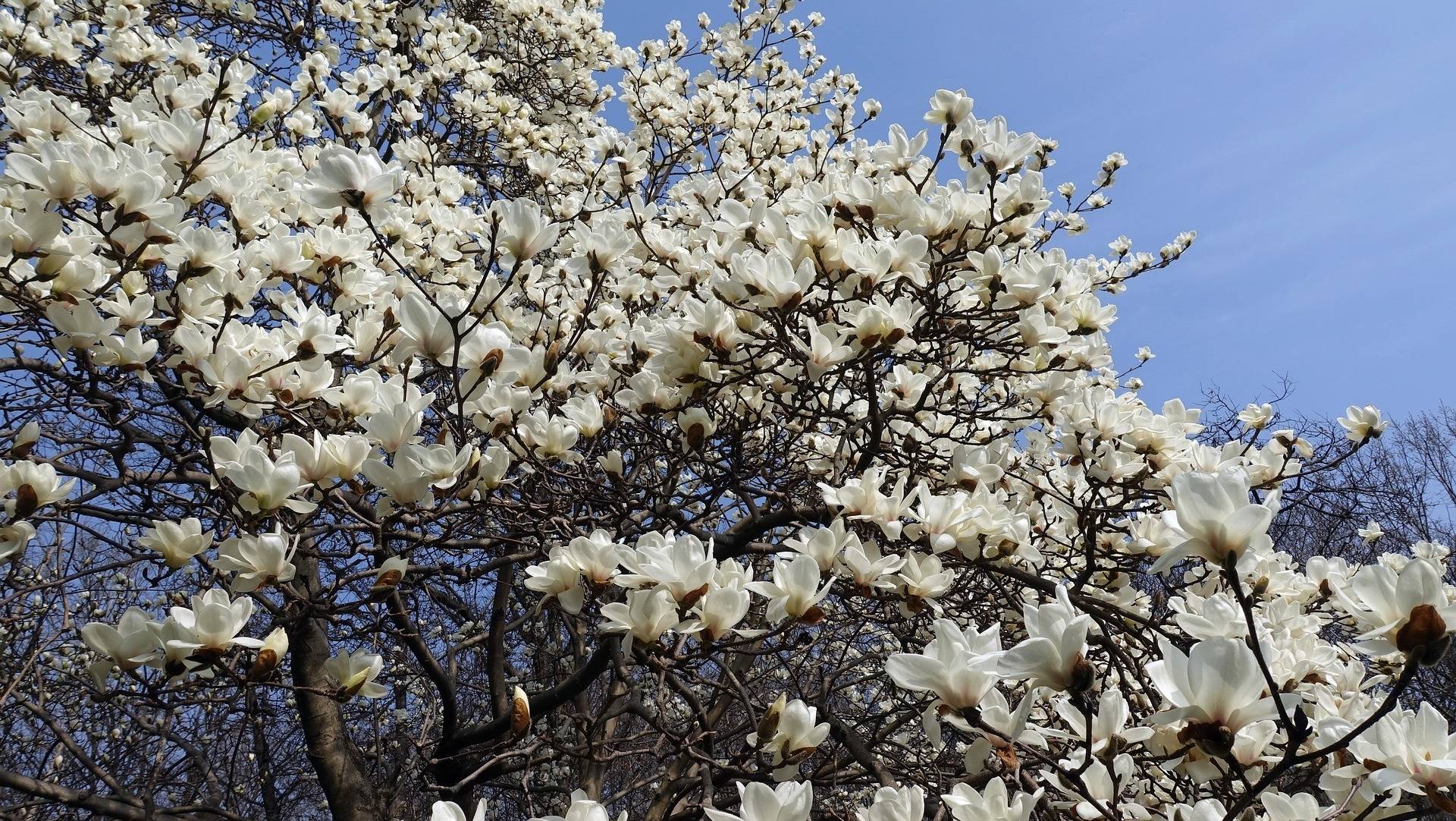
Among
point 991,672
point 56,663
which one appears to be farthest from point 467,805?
point 991,672

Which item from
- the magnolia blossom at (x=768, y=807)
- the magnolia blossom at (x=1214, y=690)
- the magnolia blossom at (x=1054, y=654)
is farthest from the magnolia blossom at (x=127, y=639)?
the magnolia blossom at (x=1214, y=690)

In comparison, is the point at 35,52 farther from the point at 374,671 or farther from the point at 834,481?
the point at 834,481

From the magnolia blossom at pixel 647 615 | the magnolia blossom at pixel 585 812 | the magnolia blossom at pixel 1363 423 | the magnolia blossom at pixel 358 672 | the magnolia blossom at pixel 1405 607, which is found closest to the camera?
the magnolia blossom at pixel 1405 607

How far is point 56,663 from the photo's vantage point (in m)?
4.78

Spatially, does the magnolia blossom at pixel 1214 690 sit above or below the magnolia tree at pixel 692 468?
below

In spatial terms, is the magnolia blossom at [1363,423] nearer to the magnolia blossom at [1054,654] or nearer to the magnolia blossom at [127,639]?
the magnolia blossom at [1054,654]

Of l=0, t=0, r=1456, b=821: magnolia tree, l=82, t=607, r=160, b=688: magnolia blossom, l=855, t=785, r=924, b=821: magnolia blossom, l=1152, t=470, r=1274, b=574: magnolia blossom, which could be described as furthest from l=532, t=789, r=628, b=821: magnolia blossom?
l=1152, t=470, r=1274, b=574: magnolia blossom

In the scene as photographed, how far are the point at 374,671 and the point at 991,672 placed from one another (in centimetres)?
103

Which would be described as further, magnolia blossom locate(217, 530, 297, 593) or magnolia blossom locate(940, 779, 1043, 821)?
magnolia blossom locate(217, 530, 297, 593)

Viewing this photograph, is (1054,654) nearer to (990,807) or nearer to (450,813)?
(990,807)

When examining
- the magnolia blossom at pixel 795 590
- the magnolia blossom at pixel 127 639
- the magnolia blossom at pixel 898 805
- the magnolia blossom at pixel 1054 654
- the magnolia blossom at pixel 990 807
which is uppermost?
the magnolia blossom at pixel 127 639

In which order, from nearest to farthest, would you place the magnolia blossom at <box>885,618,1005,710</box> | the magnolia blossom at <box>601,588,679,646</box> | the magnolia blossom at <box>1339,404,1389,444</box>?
the magnolia blossom at <box>885,618,1005,710</box> → the magnolia blossom at <box>601,588,679,646</box> → the magnolia blossom at <box>1339,404,1389,444</box>

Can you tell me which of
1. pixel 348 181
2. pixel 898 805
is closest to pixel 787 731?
pixel 898 805

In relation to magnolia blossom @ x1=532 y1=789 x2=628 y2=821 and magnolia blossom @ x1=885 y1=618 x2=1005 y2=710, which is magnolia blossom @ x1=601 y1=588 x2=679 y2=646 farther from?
magnolia blossom @ x1=885 y1=618 x2=1005 y2=710
